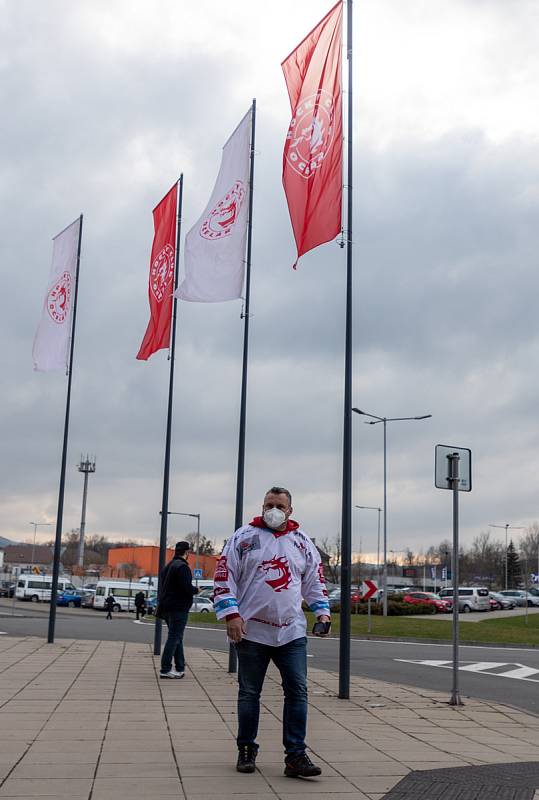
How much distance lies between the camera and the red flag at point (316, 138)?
39.6ft

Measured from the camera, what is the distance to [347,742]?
24.5ft

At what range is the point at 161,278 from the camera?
18078 mm

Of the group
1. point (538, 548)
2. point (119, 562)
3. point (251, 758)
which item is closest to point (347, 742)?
point (251, 758)

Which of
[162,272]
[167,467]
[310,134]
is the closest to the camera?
[310,134]

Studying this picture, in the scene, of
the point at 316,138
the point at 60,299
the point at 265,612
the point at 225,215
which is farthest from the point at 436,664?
the point at 265,612

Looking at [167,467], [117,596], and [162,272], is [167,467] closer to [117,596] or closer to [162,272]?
[162,272]

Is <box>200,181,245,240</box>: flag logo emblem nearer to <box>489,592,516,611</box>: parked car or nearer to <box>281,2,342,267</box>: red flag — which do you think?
<box>281,2,342,267</box>: red flag

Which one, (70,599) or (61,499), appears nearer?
(61,499)

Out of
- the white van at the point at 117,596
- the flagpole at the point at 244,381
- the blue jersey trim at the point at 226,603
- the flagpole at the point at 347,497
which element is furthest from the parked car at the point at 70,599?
the blue jersey trim at the point at 226,603

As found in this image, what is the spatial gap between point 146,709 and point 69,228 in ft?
46.5

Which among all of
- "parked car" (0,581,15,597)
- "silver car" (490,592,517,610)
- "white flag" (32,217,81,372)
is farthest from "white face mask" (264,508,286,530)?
"parked car" (0,581,15,597)

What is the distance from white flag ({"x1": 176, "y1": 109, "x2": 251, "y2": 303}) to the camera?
14.5 metres

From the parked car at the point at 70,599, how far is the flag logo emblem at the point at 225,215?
54.7 metres

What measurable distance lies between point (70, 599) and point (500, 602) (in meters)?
31.8
